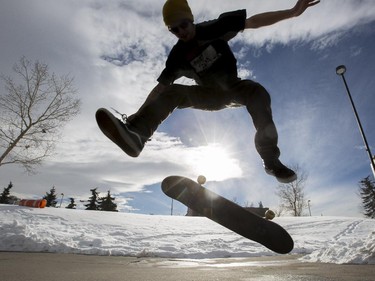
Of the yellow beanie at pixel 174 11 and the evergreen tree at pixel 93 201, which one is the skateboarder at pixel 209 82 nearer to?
the yellow beanie at pixel 174 11

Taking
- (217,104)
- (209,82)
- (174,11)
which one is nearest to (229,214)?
(217,104)

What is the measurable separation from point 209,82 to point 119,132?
1.06 metres

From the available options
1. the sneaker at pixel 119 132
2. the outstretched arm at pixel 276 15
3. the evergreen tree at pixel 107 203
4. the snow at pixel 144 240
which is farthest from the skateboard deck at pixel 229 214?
the evergreen tree at pixel 107 203

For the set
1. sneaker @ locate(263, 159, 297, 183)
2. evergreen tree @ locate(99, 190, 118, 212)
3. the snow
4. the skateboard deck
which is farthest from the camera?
evergreen tree @ locate(99, 190, 118, 212)

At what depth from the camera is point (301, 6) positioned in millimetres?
2580

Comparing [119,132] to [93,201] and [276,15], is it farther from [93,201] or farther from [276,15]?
[93,201]

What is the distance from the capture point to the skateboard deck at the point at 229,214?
227 centimetres

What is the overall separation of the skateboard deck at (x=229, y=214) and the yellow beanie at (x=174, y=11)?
5.02 ft

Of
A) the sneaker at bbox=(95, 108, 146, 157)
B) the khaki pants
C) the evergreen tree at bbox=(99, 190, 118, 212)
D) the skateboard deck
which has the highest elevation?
the evergreen tree at bbox=(99, 190, 118, 212)

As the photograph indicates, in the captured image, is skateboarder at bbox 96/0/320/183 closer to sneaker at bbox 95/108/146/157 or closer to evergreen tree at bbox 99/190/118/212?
sneaker at bbox 95/108/146/157

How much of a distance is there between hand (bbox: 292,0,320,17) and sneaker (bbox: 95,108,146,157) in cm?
196

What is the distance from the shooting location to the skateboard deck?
89.5 inches

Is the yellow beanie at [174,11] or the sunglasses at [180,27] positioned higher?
the yellow beanie at [174,11]

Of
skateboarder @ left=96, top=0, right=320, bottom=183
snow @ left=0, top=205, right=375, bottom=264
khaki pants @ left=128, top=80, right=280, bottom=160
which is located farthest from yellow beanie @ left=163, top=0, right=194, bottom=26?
snow @ left=0, top=205, right=375, bottom=264
